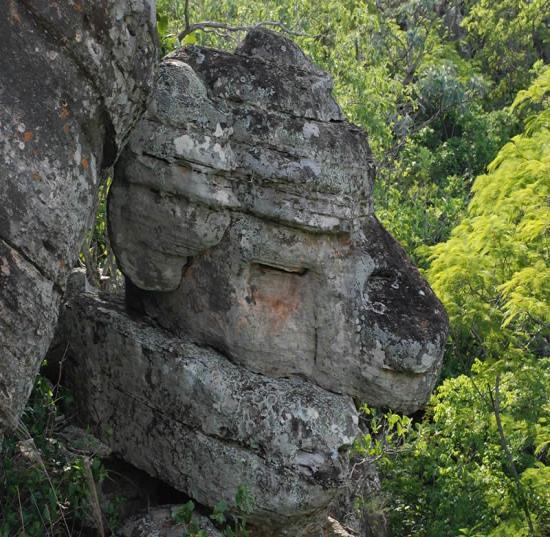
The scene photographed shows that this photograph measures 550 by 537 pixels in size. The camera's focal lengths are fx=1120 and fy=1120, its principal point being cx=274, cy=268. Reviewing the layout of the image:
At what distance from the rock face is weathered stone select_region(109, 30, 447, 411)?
834mm

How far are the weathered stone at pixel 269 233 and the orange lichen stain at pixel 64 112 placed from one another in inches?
38.3

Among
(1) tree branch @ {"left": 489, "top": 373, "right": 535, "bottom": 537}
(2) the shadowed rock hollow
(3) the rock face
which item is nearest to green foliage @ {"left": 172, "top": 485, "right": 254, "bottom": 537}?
(2) the shadowed rock hollow

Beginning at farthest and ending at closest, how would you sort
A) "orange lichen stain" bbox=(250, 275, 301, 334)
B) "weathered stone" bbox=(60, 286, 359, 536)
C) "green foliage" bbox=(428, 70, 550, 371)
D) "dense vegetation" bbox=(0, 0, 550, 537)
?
"green foliage" bbox=(428, 70, 550, 371)
"dense vegetation" bbox=(0, 0, 550, 537)
"orange lichen stain" bbox=(250, 275, 301, 334)
"weathered stone" bbox=(60, 286, 359, 536)

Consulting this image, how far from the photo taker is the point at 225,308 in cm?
647

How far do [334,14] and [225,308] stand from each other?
32.1ft

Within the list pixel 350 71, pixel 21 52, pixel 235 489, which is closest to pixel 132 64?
pixel 21 52

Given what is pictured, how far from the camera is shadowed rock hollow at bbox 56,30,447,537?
6199mm

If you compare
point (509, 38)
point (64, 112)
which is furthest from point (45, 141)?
point (509, 38)

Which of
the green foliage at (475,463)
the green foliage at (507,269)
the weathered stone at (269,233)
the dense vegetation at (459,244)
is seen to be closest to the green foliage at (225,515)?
the weathered stone at (269,233)

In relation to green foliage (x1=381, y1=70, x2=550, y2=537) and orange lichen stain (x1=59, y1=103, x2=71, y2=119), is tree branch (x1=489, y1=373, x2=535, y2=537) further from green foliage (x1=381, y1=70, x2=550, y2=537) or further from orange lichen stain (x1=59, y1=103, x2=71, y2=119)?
orange lichen stain (x1=59, y1=103, x2=71, y2=119)

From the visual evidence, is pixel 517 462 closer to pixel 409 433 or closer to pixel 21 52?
pixel 409 433

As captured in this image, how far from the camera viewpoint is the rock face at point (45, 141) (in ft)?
16.0

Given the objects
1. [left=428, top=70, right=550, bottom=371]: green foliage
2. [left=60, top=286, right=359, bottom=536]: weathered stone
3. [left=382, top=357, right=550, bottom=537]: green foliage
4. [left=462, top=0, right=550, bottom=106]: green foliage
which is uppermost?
[left=462, top=0, right=550, bottom=106]: green foliage

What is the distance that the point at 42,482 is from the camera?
614cm
